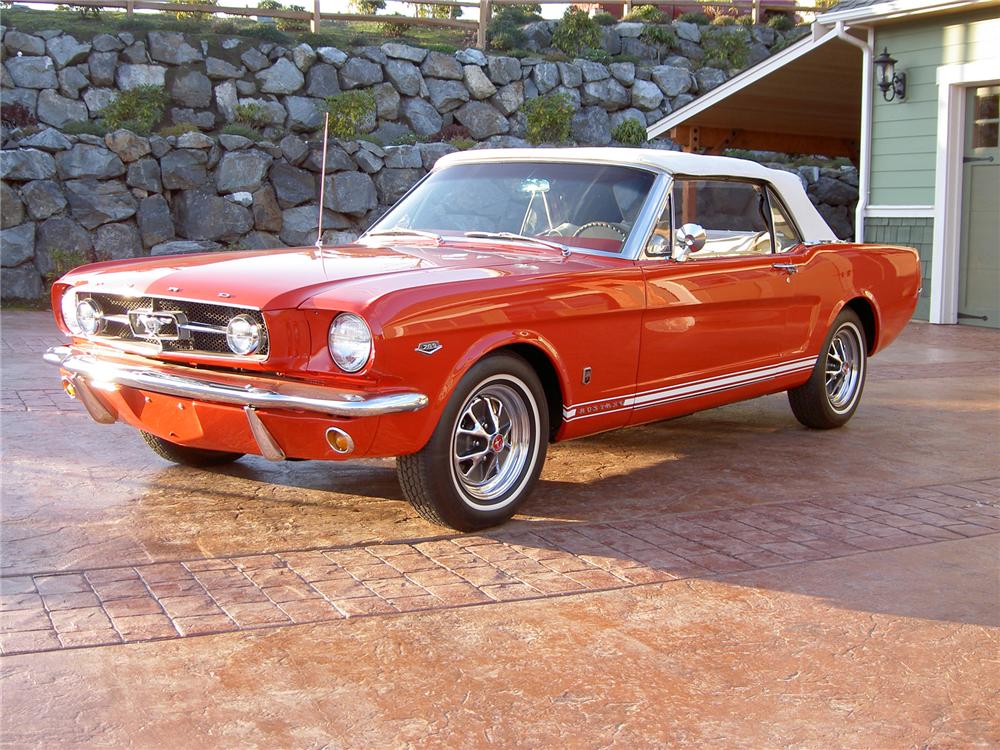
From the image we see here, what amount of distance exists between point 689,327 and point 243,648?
2.89 metres

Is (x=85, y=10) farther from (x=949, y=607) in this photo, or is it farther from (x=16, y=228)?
(x=949, y=607)

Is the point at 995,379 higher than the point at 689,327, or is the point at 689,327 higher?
the point at 689,327

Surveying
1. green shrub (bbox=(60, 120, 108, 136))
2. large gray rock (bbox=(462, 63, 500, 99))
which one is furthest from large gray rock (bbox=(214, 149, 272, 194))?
large gray rock (bbox=(462, 63, 500, 99))

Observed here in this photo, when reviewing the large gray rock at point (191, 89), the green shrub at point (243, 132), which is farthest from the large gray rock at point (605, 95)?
the large gray rock at point (191, 89)

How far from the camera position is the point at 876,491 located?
546cm

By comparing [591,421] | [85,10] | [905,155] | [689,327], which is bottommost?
[591,421]

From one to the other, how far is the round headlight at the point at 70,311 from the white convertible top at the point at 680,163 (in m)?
2.16

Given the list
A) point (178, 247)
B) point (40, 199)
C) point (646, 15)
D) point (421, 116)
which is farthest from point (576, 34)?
point (40, 199)

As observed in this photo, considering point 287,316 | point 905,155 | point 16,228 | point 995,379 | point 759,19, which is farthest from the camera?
point 759,19

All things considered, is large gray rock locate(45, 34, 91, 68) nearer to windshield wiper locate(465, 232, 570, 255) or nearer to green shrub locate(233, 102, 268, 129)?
green shrub locate(233, 102, 268, 129)

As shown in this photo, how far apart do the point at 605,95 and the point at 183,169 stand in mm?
8350

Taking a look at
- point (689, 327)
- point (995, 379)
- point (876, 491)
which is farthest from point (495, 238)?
point (995, 379)

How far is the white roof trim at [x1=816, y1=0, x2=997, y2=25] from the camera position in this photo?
11836mm

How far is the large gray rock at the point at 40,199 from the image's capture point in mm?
14586
